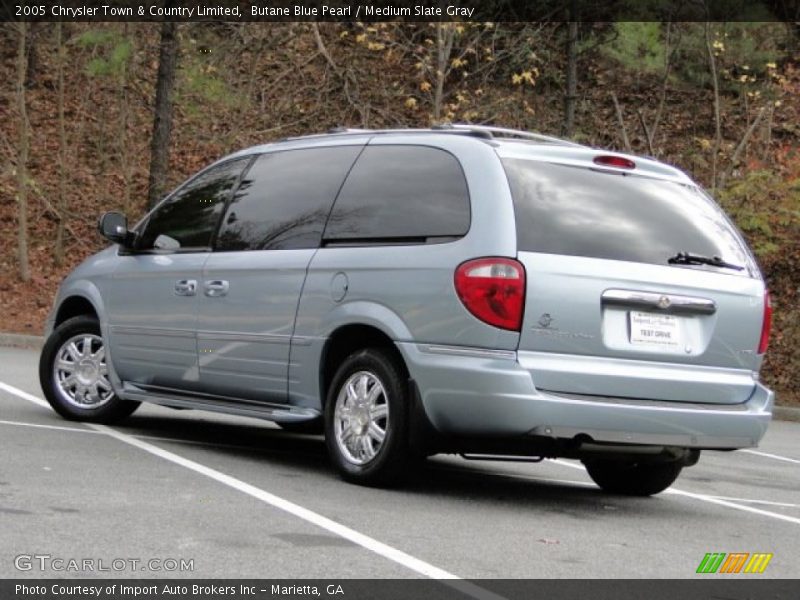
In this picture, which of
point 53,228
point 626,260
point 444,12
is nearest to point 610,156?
point 626,260

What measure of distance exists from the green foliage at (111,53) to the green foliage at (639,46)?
7.96 meters

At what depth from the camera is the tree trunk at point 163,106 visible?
71.1 ft

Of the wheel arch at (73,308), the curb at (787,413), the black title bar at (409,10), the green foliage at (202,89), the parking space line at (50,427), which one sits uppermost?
the black title bar at (409,10)

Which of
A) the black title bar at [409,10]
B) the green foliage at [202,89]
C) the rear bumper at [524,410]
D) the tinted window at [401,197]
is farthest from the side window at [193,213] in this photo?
the black title bar at [409,10]

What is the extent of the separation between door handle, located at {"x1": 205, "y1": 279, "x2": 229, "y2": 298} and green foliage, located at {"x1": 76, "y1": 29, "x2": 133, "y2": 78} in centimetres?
1453

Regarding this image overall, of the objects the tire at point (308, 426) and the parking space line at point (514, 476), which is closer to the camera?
the tire at point (308, 426)

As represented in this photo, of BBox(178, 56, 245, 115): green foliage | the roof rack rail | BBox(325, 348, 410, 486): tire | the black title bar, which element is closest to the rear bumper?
BBox(325, 348, 410, 486): tire

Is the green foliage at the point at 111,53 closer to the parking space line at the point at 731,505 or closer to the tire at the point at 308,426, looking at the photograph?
the tire at the point at 308,426

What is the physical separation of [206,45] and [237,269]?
18.5 meters

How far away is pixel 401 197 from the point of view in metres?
8.09

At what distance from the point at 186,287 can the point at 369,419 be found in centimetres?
200

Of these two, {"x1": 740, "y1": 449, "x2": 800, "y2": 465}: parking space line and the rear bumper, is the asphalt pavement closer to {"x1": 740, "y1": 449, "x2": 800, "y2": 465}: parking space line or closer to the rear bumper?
the rear bumper

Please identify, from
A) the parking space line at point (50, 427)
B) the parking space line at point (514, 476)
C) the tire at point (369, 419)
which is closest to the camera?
the tire at point (369, 419)
